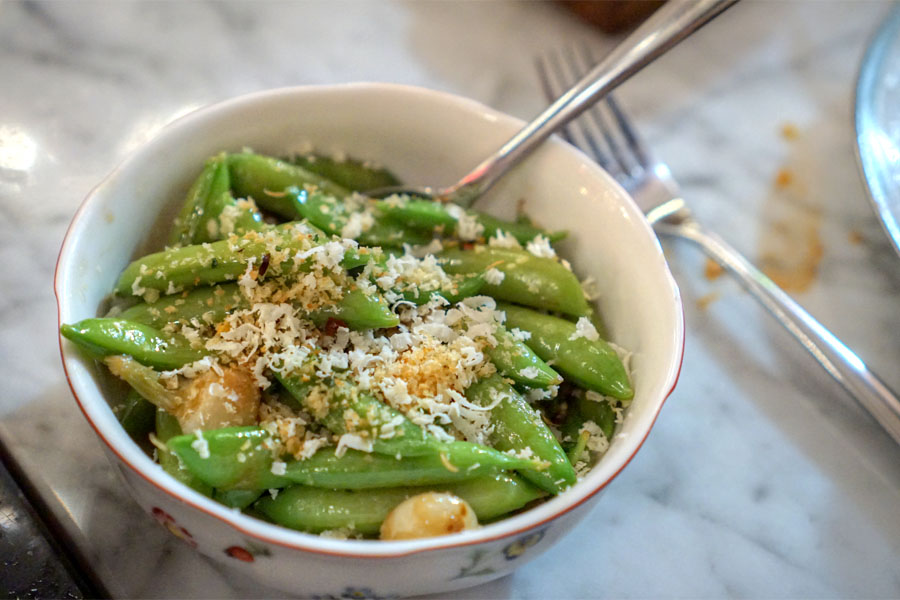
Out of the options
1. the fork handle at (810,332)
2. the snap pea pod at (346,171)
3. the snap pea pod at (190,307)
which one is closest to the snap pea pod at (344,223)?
the snap pea pod at (346,171)

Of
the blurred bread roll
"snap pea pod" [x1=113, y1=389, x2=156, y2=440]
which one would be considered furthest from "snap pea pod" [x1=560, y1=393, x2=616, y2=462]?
the blurred bread roll

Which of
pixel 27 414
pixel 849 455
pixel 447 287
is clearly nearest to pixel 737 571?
pixel 849 455

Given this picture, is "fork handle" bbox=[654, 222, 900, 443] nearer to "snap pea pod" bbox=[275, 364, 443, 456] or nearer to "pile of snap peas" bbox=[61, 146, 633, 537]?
"pile of snap peas" bbox=[61, 146, 633, 537]

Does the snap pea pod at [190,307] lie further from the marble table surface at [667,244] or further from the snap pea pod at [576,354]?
the snap pea pod at [576,354]

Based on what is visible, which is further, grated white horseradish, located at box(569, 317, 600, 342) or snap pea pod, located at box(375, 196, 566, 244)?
snap pea pod, located at box(375, 196, 566, 244)

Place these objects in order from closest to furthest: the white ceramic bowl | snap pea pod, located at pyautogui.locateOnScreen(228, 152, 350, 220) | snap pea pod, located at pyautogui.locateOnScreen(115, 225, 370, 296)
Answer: the white ceramic bowl → snap pea pod, located at pyautogui.locateOnScreen(115, 225, 370, 296) → snap pea pod, located at pyautogui.locateOnScreen(228, 152, 350, 220)

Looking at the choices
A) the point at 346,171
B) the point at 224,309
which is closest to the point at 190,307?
the point at 224,309

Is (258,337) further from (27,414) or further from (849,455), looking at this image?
(849,455)
